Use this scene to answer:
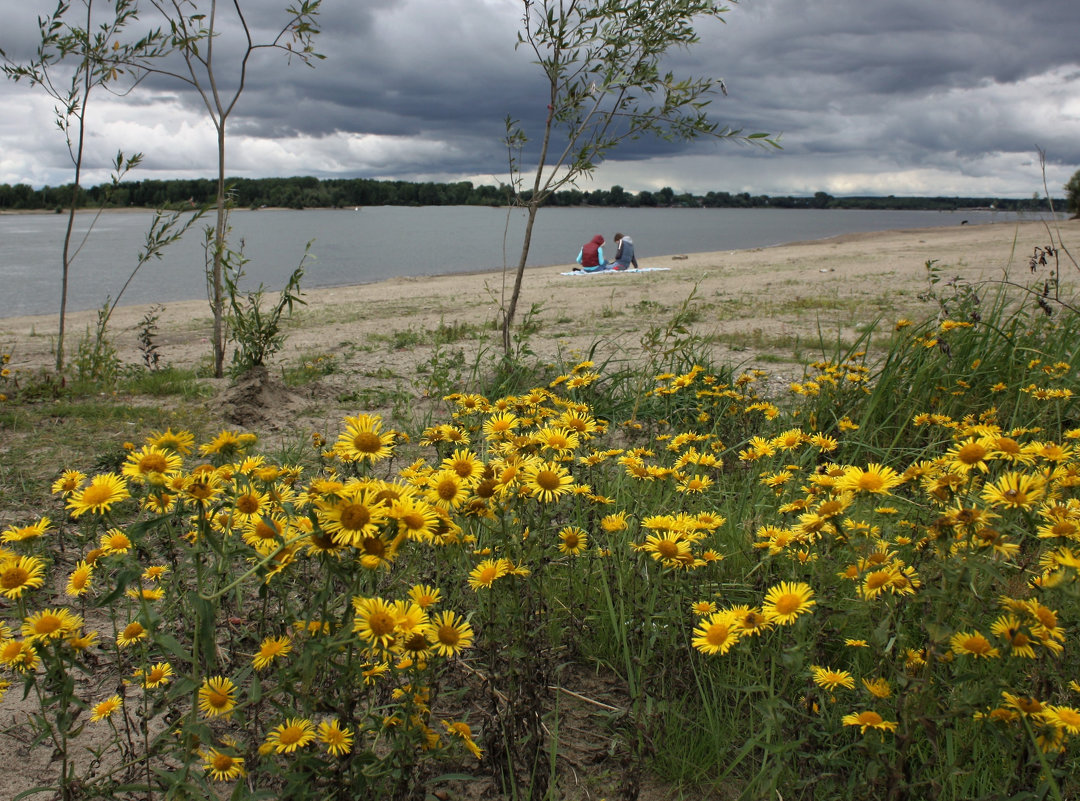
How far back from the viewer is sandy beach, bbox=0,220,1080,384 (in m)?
→ 8.09

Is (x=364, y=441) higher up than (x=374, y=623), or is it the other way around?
(x=364, y=441)

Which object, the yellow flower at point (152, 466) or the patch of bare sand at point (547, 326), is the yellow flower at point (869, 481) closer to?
the patch of bare sand at point (547, 326)

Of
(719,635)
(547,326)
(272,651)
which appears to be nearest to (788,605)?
(719,635)

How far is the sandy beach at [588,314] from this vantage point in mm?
8094

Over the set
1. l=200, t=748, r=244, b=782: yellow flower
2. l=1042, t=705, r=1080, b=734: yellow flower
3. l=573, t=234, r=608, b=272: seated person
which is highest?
l=573, t=234, r=608, b=272: seated person

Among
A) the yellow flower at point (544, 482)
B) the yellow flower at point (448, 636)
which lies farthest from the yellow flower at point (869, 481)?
the yellow flower at point (448, 636)

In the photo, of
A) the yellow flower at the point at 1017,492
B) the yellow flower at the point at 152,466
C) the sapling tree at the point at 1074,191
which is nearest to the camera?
the yellow flower at the point at 152,466

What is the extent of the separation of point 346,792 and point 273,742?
19 cm

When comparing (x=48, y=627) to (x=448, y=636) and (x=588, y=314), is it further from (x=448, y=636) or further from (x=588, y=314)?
(x=588, y=314)

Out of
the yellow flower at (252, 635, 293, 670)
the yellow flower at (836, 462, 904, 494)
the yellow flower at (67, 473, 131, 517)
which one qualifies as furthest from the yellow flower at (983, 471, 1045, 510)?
the yellow flower at (67, 473, 131, 517)

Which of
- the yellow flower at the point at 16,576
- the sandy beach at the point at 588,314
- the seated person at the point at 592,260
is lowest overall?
the yellow flower at the point at 16,576

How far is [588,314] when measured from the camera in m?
11.5

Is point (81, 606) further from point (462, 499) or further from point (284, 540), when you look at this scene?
point (462, 499)

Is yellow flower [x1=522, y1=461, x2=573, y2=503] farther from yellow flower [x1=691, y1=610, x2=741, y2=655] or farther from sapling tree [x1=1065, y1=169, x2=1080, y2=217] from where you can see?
sapling tree [x1=1065, y1=169, x2=1080, y2=217]
